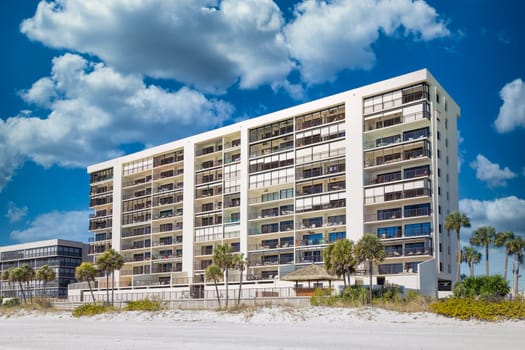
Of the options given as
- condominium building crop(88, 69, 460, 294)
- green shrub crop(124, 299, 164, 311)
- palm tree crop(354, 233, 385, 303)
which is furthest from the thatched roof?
condominium building crop(88, 69, 460, 294)

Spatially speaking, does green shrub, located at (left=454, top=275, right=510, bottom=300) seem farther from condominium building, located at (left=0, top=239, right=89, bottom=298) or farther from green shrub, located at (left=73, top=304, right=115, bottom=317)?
condominium building, located at (left=0, top=239, right=89, bottom=298)

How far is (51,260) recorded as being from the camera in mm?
129000

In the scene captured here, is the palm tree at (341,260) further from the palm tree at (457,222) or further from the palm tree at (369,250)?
the palm tree at (457,222)

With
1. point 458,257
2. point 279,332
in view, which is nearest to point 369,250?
point 279,332

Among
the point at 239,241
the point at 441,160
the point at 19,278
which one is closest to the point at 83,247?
the point at 19,278

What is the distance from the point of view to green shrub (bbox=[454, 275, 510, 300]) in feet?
161

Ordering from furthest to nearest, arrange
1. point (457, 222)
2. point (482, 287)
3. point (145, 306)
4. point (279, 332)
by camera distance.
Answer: point (457, 222) < point (145, 306) < point (482, 287) < point (279, 332)

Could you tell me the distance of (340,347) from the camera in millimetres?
27734

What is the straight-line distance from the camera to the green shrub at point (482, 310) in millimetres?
34781

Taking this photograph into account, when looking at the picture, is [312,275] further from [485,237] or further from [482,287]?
[485,237]

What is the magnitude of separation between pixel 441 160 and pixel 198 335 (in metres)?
48.3

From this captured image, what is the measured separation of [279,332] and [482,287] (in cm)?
2262

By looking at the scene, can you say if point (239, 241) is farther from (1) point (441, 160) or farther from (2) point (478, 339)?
(2) point (478, 339)

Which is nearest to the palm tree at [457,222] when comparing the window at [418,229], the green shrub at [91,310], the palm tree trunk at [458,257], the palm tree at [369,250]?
the palm tree trunk at [458,257]
